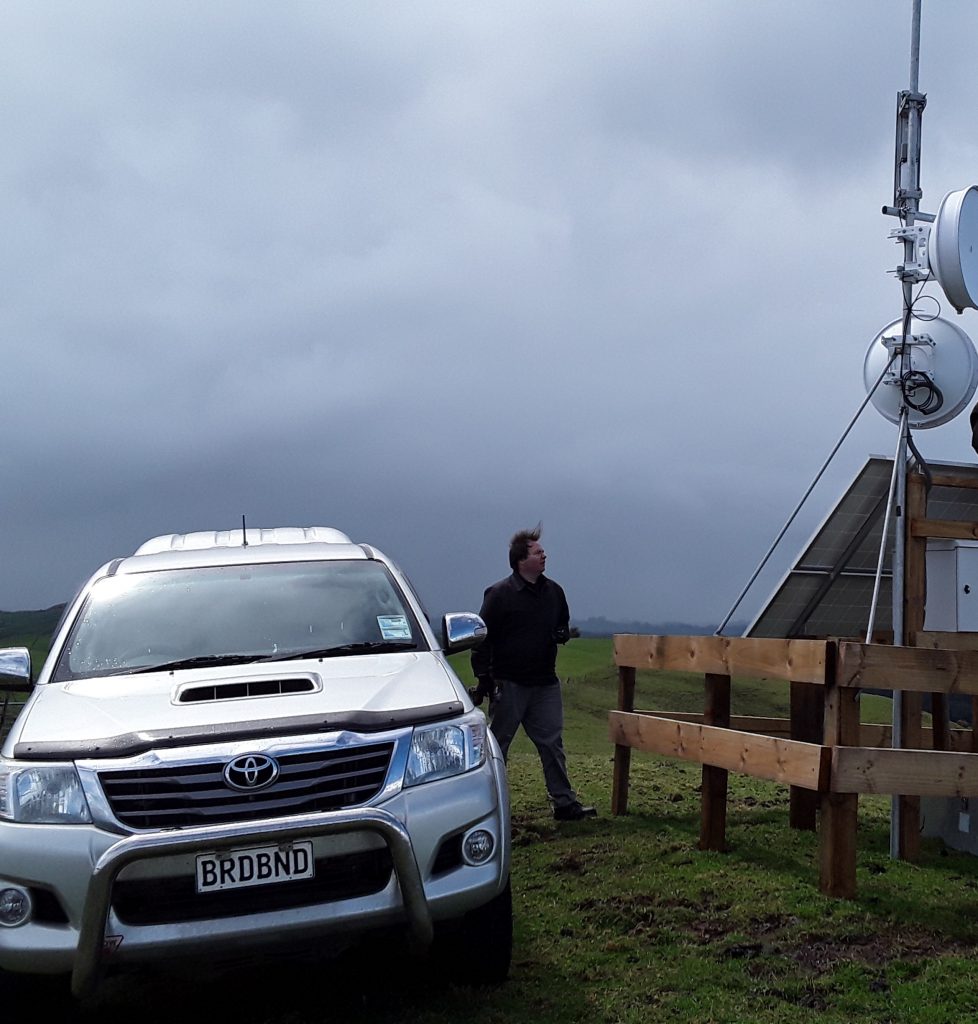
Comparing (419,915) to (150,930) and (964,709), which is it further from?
(964,709)

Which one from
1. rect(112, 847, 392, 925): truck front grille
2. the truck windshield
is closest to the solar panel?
the truck windshield

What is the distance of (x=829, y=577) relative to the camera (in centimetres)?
947

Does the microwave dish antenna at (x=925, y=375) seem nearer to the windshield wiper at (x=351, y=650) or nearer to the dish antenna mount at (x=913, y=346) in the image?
the dish antenna mount at (x=913, y=346)

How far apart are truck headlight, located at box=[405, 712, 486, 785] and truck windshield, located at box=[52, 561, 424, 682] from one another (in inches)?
37.2

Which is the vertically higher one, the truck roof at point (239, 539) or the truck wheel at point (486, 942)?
the truck roof at point (239, 539)

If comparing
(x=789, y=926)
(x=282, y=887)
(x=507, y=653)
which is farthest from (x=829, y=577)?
(x=282, y=887)

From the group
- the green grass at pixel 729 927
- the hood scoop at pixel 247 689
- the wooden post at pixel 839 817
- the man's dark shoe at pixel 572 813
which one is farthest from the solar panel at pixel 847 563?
the hood scoop at pixel 247 689

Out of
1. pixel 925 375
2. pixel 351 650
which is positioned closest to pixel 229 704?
pixel 351 650

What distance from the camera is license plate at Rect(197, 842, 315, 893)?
4.73 metres

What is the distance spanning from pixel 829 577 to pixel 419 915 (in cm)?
555

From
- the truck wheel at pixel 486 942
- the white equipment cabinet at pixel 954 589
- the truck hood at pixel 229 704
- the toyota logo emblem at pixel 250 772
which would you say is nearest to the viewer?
the toyota logo emblem at pixel 250 772

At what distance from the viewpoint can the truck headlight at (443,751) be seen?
504 centimetres

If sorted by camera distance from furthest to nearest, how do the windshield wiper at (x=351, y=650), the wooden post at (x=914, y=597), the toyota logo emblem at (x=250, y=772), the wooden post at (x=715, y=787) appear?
the wooden post at (x=914, y=597), the wooden post at (x=715, y=787), the windshield wiper at (x=351, y=650), the toyota logo emblem at (x=250, y=772)

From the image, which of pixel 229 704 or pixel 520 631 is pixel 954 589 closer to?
pixel 520 631
